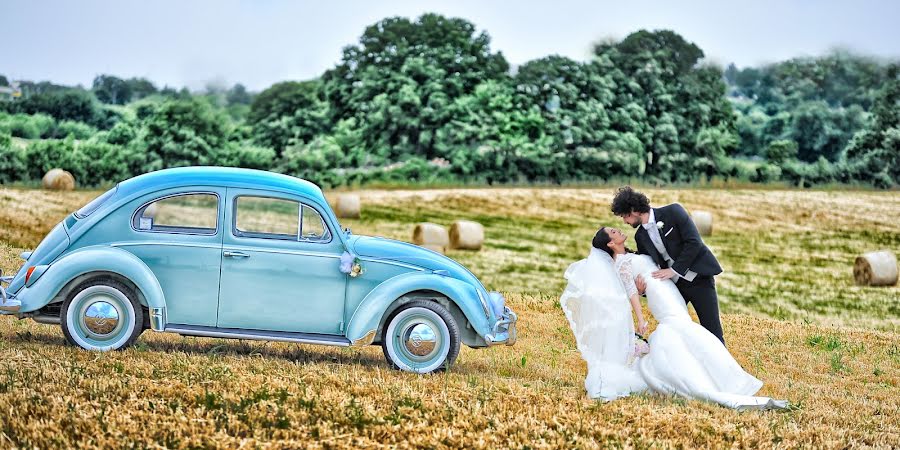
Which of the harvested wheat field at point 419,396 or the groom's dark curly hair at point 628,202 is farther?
the groom's dark curly hair at point 628,202

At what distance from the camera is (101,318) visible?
788 centimetres

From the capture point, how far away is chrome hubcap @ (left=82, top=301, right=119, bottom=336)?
7.87 m

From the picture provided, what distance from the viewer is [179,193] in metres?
7.96

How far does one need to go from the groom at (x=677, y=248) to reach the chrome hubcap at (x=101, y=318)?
3992 mm

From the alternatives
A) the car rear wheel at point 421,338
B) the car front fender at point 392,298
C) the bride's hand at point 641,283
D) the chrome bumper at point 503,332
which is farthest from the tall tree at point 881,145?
the car rear wheel at point 421,338

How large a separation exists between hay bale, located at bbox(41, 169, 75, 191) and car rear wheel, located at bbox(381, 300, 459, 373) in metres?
19.4

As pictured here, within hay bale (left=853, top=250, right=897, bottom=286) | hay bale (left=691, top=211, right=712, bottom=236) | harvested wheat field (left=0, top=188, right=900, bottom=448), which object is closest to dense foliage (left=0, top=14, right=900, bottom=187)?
hay bale (left=691, top=211, right=712, bottom=236)

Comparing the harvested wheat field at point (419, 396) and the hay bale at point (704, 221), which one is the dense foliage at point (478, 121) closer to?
the hay bale at point (704, 221)

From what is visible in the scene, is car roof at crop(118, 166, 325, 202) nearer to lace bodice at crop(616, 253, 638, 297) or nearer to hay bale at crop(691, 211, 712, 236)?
lace bodice at crop(616, 253, 638, 297)

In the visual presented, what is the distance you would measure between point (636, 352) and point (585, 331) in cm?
47

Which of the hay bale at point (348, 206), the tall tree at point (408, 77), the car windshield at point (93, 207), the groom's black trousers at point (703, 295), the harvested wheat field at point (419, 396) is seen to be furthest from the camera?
the tall tree at point (408, 77)

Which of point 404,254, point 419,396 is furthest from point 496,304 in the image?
point 419,396

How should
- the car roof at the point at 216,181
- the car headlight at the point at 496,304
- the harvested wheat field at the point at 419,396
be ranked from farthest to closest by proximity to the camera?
the car headlight at the point at 496,304 < the car roof at the point at 216,181 < the harvested wheat field at the point at 419,396

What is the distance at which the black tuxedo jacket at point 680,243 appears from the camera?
8.46 m
